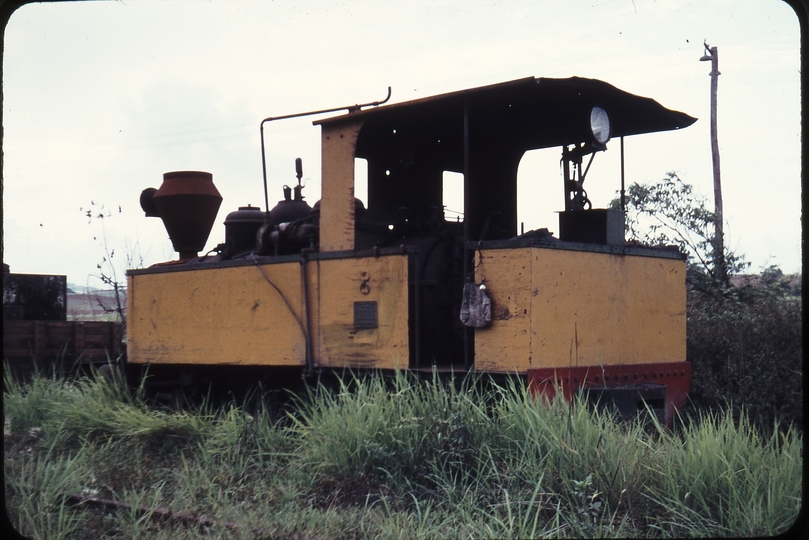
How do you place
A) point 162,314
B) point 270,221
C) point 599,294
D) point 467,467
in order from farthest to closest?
point 162,314
point 270,221
point 599,294
point 467,467

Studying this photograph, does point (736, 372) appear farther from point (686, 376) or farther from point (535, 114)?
point (535, 114)

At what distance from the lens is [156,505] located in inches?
194

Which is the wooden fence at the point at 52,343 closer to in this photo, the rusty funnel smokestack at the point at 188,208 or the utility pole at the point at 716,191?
the rusty funnel smokestack at the point at 188,208

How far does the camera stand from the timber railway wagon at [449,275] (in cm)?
544

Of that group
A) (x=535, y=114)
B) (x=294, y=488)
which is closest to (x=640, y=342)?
(x=535, y=114)

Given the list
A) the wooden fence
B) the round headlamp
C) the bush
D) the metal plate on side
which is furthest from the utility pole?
the wooden fence

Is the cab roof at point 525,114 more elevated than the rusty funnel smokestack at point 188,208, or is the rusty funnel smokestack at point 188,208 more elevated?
the cab roof at point 525,114

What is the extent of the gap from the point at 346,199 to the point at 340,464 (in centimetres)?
224

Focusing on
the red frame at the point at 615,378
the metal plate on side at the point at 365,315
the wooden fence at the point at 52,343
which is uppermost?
the metal plate on side at the point at 365,315

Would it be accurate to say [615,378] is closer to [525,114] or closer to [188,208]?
[525,114]

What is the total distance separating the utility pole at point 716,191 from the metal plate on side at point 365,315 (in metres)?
6.09

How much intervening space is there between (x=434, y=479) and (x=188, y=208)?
504cm

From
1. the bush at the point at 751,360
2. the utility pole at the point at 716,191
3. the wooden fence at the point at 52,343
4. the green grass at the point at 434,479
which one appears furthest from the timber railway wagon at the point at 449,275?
the wooden fence at the point at 52,343

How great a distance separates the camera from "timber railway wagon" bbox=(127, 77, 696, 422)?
544cm
